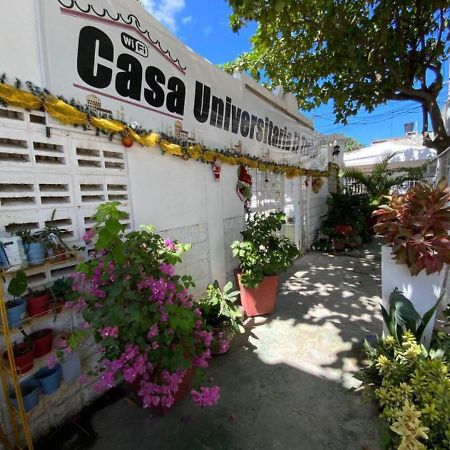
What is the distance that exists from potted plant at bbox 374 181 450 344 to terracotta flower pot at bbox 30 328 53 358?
2700mm

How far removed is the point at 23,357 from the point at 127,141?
1.74m

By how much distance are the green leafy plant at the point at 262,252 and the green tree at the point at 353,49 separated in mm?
2459

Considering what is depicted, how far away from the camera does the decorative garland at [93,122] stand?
163cm

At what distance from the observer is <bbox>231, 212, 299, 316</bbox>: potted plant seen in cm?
342

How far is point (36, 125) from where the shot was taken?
1.87 meters

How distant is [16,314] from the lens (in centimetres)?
158

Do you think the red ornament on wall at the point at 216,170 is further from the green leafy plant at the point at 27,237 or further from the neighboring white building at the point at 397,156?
the neighboring white building at the point at 397,156

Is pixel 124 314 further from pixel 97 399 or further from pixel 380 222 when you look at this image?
pixel 380 222

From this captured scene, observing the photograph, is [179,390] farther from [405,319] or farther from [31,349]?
[405,319]

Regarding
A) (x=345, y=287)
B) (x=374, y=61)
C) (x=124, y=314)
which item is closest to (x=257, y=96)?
(x=374, y=61)

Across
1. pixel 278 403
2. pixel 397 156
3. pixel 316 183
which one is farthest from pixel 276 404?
pixel 397 156

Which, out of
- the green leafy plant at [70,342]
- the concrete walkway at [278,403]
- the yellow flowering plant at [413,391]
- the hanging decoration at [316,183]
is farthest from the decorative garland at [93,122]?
the hanging decoration at [316,183]

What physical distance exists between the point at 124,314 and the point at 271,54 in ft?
17.6

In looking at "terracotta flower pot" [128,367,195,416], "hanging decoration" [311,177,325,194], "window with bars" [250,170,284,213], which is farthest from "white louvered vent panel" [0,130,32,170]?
"hanging decoration" [311,177,325,194]
